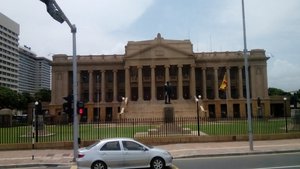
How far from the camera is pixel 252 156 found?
19828 millimetres

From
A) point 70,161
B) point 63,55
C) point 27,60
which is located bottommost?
point 70,161

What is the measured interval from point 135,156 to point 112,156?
0.94 m

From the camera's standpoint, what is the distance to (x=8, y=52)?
471 feet

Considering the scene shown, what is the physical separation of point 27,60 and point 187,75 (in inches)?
4578

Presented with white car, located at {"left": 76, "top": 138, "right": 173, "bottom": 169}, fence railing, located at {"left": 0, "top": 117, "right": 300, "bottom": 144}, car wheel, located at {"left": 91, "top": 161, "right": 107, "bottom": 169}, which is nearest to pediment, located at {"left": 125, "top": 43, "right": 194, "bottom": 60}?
fence railing, located at {"left": 0, "top": 117, "right": 300, "bottom": 144}

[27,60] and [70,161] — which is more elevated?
[27,60]

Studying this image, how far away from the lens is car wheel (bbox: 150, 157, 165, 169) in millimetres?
15375

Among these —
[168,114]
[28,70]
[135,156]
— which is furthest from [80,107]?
[28,70]

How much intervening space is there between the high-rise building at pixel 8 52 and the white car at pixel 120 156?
420 ft

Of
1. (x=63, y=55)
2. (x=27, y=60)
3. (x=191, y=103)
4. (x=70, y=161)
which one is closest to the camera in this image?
(x=70, y=161)

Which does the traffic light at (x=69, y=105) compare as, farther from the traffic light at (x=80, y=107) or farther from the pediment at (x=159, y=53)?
the pediment at (x=159, y=53)

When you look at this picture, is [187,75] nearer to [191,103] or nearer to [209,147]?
[191,103]

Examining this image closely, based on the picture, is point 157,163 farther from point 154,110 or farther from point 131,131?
A: point 154,110

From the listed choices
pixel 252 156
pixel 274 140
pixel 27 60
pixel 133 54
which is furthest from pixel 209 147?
pixel 27 60
